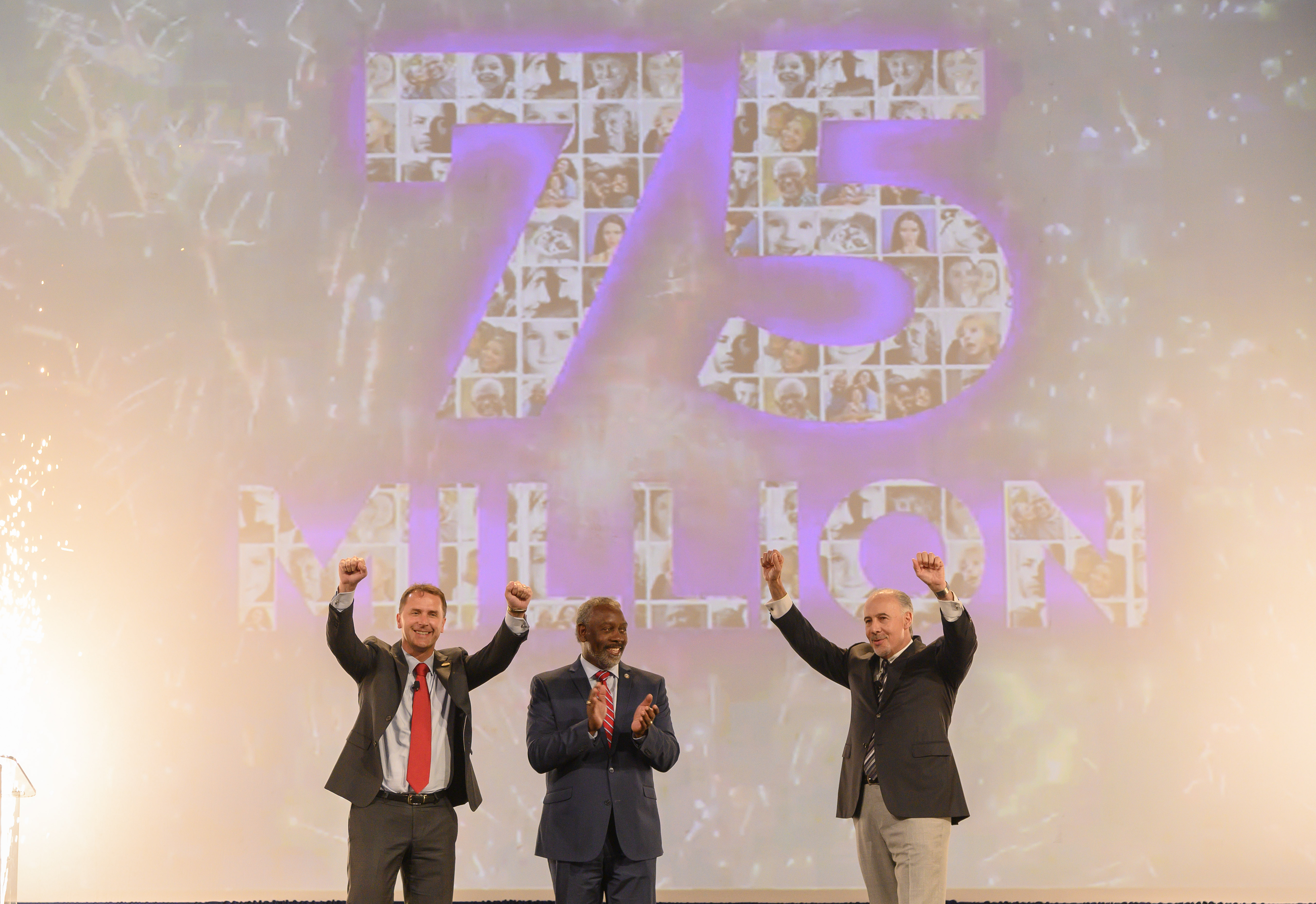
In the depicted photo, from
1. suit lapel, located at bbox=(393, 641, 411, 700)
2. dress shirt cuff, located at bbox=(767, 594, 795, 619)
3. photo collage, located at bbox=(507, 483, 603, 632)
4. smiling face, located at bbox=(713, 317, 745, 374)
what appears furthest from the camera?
smiling face, located at bbox=(713, 317, 745, 374)

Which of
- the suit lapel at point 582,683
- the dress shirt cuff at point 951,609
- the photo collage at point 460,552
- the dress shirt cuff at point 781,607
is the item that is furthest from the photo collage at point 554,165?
the dress shirt cuff at point 951,609

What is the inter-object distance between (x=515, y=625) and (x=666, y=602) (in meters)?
1.63

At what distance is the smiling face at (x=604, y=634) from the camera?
3.50 metres

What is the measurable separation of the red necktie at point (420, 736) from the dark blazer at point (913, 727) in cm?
117

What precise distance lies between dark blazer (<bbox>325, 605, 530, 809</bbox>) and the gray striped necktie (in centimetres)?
103

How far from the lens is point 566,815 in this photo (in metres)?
3.43

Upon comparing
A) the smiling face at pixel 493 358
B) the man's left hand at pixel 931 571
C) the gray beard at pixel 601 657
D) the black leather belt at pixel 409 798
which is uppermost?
the smiling face at pixel 493 358

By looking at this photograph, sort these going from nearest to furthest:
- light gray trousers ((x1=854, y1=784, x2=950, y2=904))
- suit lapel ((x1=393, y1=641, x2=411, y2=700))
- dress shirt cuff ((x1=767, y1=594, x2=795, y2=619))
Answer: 1. light gray trousers ((x1=854, y1=784, x2=950, y2=904))
2. suit lapel ((x1=393, y1=641, x2=411, y2=700))
3. dress shirt cuff ((x1=767, y1=594, x2=795, y2=619))

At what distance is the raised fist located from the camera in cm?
364

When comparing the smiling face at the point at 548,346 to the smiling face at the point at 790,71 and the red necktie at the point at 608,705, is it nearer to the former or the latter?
the smiling face at the point at 790,71

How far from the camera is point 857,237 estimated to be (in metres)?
5.40

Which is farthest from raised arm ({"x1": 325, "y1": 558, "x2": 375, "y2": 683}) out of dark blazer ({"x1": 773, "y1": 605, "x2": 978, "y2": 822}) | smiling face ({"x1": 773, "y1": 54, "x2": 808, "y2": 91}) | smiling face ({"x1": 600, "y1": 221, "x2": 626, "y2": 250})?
smiling face ({"x1": 773, "y1": 54, "x2": 808, "y2": 91})

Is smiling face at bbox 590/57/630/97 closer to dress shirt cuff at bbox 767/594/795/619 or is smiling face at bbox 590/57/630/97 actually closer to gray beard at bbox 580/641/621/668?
dress shirt cuff at bbox 767/594/795/619

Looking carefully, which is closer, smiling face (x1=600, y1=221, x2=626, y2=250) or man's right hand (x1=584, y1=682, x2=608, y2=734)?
man's right hand (x1=584, y1=682, x2=608, y2=734)
